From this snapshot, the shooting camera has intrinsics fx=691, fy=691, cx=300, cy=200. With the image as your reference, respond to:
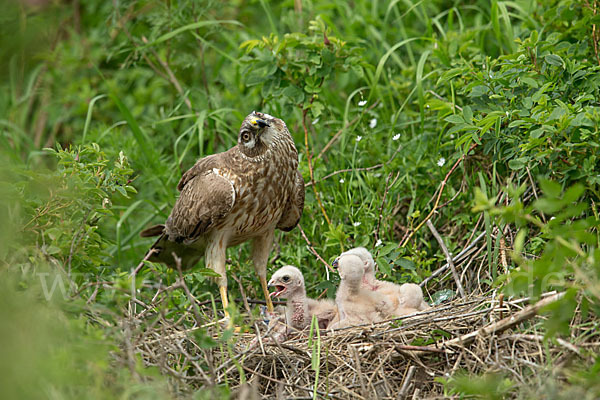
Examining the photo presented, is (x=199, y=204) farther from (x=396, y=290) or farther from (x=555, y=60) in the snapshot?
(x=555, y=60)

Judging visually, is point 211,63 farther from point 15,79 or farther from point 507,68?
point 507,68

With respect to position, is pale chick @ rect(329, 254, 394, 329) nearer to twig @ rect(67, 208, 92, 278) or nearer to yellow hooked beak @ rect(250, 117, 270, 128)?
yellow hooked beak @ rect(250, 117, 270, 128)

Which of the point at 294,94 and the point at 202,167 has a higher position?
the point at 294,94

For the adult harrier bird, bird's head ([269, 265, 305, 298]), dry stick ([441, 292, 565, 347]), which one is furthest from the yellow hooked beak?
dry stick ([441, 292, 565, 347])

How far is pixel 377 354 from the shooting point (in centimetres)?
350

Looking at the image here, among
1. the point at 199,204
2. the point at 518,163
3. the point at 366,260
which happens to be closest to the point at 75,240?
the point at 199,204

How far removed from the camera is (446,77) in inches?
173

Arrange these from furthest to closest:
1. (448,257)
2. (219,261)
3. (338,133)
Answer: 1. (338,133)
2. (219,261)
3. (448,257)

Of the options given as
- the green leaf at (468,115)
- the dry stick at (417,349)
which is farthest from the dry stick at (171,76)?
the dry stick at (417,349)

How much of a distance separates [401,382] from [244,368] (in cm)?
78

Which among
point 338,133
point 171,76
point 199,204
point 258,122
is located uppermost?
point 258,122

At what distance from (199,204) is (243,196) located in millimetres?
295

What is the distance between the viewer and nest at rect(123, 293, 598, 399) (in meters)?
3.10

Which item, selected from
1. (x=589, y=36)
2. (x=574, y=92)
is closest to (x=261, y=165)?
(x=574, y=92)
